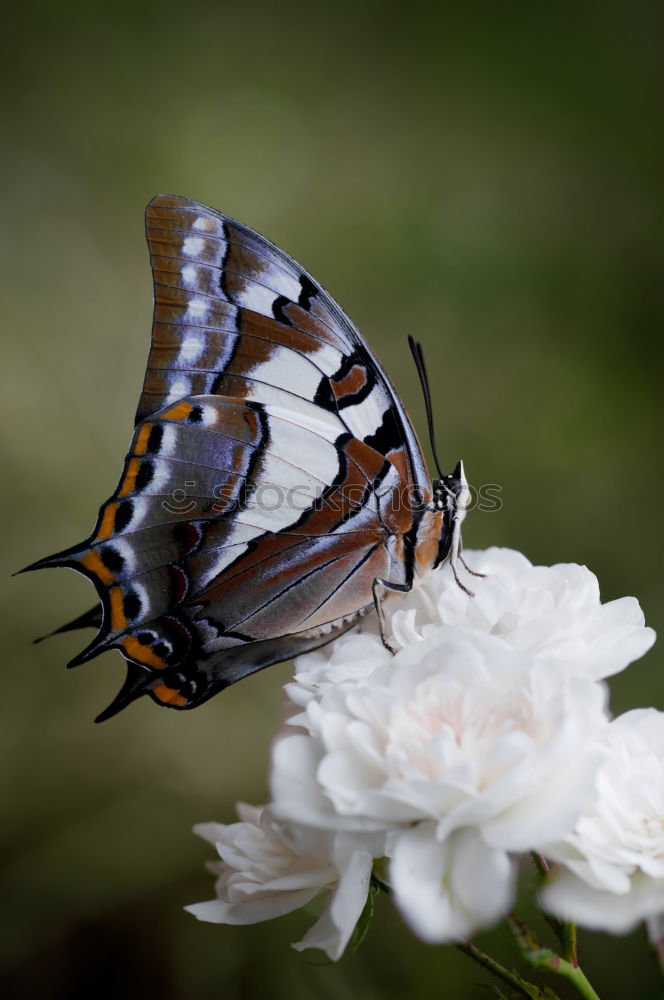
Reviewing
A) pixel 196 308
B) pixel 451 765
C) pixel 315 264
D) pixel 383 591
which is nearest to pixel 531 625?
pixel 451 765

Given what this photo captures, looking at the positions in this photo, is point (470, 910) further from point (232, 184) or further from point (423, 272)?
point (232, 184)

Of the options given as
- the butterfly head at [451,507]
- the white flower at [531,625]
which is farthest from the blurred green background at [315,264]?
the white flower at [531,625]

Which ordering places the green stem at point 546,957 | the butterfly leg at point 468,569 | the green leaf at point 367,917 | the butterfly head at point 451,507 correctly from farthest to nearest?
the butterfly head at point 451,507 → the butterfly leg at point 468,569 → the green leaf at point 367,917 → the green stem at point 546,957

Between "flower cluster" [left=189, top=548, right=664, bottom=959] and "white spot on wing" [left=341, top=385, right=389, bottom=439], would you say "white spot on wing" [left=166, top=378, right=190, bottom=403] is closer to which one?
"white spot on wing" [left=341, top=385, right=389, bottom=439]

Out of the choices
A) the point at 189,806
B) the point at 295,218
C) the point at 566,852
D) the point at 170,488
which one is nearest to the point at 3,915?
the point at 189,806

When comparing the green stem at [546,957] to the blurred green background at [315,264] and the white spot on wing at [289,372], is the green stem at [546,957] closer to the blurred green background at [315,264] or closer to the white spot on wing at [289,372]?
the white spot on wing at [289,372]

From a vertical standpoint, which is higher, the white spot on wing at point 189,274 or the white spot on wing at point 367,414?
the white spot on wing at point 189,274

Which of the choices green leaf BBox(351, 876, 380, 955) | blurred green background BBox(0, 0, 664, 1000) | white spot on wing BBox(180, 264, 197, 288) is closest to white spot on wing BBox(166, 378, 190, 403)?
white spot on wing BBox(180, 264, 197, 288)
